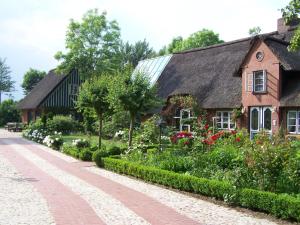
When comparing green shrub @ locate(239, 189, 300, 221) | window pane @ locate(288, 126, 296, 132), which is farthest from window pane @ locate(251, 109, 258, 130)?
green shrub @ locate(239, 189, 300, 221)

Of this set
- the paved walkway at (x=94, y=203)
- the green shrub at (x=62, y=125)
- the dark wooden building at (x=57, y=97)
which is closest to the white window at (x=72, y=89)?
the dark wooden building at (x=57, y=97)

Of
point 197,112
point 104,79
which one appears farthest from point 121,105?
point 197,112

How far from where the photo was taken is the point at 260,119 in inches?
1032

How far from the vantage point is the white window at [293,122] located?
23984 mm

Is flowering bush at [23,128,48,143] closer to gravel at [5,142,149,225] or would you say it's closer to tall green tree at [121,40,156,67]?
gravel at [5,142,149,225]

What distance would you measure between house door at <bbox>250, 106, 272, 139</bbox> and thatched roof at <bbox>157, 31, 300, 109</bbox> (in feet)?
3.95

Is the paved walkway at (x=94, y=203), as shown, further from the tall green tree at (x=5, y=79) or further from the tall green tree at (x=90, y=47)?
the tall green tree at (x=5, y=79)

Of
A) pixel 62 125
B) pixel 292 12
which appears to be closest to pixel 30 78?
pixel 62 125

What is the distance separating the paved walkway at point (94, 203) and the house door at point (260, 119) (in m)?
12.4

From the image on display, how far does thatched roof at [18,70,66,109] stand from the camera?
49.2m

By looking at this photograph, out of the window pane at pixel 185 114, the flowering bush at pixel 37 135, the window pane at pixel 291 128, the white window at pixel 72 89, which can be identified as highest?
the white window at pixel 72 89

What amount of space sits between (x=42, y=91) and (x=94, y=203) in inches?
1659

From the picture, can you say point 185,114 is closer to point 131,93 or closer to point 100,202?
point 131,93

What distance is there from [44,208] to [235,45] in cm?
2630
